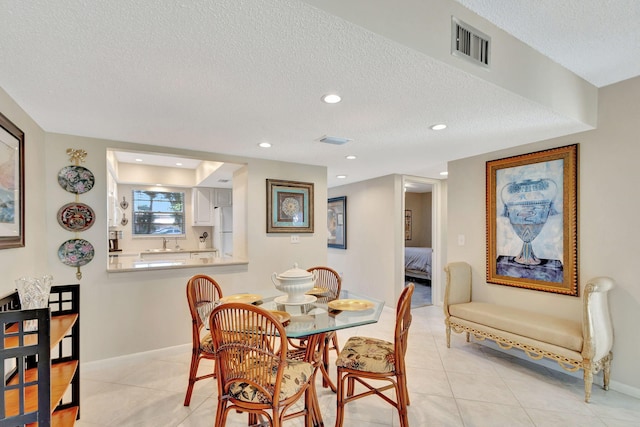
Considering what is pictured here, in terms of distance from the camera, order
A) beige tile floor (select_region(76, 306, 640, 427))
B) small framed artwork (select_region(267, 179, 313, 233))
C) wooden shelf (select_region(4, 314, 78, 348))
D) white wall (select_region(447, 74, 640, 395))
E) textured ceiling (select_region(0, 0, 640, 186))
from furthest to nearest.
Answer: small framed artwork (select_region(267, 179, 313, 233))
white wall (select_region(447, 74, 640, 395))
beige tile floor (select_region(76, 306, 640, 427))
wooden shelf (select_region(4, 314, 78, 348))
textured ceiling (select_region(0, 0, 640, 186))

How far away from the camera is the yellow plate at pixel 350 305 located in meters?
2.24

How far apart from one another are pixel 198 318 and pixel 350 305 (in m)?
1.11

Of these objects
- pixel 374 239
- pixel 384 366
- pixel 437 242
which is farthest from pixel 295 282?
pixel 437 242

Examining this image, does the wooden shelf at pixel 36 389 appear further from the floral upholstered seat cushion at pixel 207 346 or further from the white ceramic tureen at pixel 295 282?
the white ceramic tureen at pixel 295 282

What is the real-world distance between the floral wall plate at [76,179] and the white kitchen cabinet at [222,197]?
11.2 ft

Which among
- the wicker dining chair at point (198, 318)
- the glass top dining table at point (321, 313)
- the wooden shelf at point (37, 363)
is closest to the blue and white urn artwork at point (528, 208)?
the glass top dining table at point (321, 313)

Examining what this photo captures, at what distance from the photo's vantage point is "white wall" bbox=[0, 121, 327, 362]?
249 cm

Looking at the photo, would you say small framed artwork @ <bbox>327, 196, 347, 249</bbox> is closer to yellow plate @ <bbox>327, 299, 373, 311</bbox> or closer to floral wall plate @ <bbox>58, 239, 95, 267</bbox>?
yellow plate @ <bbox>327, 299, 373, 311</bbox>

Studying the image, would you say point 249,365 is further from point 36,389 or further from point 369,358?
point 36,389

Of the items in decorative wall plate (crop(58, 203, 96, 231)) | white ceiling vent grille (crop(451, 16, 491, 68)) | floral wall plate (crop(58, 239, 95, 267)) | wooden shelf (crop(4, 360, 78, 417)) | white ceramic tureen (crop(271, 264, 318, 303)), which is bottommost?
wooden shelf (crop(4, 360, 78, 417))

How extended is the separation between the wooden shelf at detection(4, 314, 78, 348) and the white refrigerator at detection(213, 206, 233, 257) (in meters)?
3.72

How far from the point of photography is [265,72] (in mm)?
1674

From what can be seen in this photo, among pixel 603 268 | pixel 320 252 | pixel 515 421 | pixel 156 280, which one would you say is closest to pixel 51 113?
pixel 156 280

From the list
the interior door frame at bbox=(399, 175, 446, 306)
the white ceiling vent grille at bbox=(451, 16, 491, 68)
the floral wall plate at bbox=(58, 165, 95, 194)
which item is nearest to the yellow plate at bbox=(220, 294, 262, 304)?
the floral wall plate at bbox=(58, 165, 95, 194)
